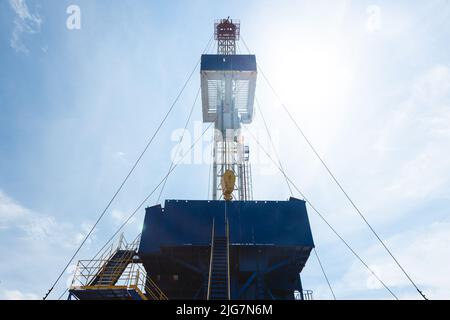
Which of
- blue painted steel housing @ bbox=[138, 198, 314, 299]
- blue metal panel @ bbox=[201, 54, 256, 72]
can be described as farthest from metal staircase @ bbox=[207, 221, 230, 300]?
blue metal panel @ bbox=[201, 54, 256, 72]

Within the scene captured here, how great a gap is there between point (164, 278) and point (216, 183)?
8.30 meters

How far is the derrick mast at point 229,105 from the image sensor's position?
23.6 m

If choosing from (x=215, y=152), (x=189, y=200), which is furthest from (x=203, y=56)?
(x=189, y=200)

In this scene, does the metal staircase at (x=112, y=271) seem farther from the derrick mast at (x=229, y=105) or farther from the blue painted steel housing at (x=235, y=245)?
the derrick mast at (x=229, y=105)

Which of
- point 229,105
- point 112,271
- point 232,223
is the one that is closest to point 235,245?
point 232,223

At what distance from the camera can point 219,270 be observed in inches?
545

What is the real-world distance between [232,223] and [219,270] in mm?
3910

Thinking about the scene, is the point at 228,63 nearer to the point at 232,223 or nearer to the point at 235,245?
the point at 232,223

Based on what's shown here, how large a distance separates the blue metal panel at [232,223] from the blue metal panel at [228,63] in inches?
462

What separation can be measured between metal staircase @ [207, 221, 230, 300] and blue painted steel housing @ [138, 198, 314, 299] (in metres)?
0.57

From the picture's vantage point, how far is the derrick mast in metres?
23.6

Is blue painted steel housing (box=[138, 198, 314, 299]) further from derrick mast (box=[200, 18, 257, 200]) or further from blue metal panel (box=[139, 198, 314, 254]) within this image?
derrick mast (box=[200, 18, 257, 200])

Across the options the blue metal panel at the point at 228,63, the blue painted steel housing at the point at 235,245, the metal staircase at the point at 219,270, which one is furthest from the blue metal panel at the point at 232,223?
the blue metal panel at the point at 228,63
